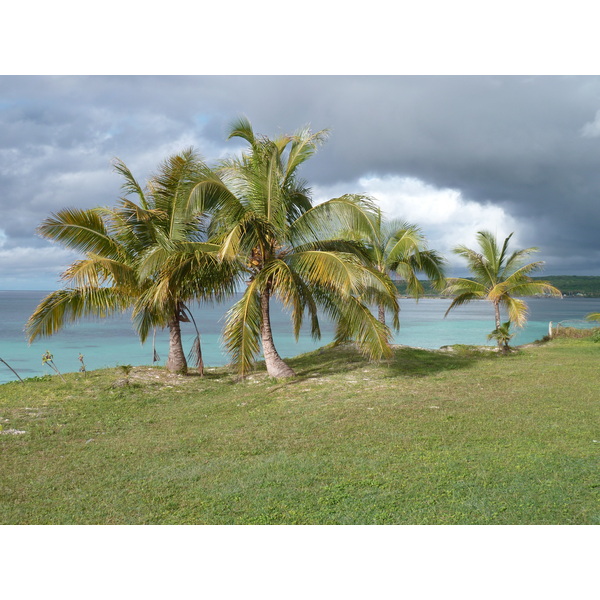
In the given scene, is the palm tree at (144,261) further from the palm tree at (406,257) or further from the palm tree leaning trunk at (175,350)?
the palm tree at (406,257)

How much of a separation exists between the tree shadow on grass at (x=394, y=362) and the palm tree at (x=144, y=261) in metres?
2.92

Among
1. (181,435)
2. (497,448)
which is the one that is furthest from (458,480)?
(181,435)

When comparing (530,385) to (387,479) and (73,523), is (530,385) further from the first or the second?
(73,523)

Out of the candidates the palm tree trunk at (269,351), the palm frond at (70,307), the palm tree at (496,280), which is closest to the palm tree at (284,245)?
the palm tree trunk at (269,351)

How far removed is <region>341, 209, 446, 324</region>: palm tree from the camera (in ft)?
58.1

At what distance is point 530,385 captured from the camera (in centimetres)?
1109

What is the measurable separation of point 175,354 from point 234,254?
425cm

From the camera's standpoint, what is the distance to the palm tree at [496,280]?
17812 millimetres

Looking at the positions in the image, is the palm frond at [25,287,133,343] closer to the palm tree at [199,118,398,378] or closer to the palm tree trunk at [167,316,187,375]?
the palm tree trunk at [167,316,187,375]

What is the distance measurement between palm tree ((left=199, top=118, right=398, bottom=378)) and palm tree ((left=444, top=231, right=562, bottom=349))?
745cm

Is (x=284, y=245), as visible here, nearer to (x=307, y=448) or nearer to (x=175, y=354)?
(x=175, y=354)

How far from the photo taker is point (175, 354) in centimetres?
1330

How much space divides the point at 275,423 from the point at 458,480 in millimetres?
3671

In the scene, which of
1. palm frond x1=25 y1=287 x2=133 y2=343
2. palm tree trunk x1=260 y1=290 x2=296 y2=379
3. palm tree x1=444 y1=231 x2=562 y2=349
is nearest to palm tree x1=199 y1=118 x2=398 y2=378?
palm tree trunk x1=260 y1=290 x2=296 y2=379
